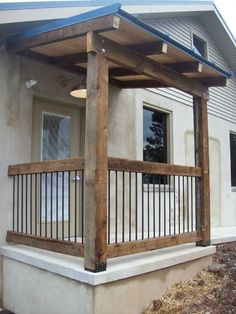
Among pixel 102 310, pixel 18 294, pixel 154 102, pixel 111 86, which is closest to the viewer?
pixel 102 310

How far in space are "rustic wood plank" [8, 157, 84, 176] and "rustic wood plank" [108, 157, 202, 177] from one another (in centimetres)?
34

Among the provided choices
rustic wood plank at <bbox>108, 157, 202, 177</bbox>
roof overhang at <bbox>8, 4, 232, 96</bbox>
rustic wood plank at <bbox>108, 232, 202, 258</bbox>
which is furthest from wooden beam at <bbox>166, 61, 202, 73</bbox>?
rustic wood plank at <bbox>108, 232, 202, 258</bbox>

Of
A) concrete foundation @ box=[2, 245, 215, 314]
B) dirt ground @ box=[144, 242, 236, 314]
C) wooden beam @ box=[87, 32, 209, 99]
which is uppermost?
wooden beam @ box=[87, 32, 209, 99]

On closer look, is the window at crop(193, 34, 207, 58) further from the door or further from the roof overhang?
the door

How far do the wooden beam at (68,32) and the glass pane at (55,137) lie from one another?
119 cm

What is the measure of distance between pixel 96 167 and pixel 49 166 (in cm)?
81

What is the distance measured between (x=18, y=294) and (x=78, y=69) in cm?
305

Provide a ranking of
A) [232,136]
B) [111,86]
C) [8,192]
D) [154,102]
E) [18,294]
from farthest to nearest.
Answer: [232,136] → [154,102] → [111,86] → [8,192] → [18,294]

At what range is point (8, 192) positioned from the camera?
15.8 feet

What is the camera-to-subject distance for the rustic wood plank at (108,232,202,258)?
3.96m

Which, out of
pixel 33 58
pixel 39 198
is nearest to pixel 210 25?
pixel 33 58

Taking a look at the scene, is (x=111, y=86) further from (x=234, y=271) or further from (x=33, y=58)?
(x=234, y=271)

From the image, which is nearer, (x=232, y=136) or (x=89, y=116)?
(x=89, y=116)

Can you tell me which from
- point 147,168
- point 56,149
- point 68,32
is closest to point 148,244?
point 147,168
